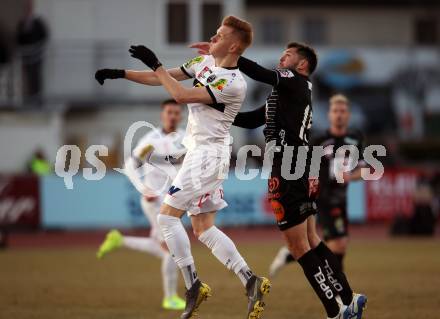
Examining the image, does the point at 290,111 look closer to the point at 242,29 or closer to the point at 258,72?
the point at 258,72

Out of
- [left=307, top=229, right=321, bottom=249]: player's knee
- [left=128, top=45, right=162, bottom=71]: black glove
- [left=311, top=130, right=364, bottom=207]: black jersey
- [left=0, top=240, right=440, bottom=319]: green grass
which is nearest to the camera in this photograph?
[left=128, top=45, right=162, bottom=71]: black glove

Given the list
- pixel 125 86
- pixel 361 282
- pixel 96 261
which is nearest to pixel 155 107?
pixel 125 86

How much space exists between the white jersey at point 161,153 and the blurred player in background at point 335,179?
172 cm

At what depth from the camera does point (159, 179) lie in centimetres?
1183

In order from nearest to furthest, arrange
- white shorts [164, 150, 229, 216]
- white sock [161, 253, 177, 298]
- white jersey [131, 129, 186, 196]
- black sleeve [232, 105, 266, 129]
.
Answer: white shorts [164, 150, 229, 216] < black sleeve [232, 105, 266, 129] < white sock [161, 253, 177, 298] < white jersey [131, 129, 186, 196]

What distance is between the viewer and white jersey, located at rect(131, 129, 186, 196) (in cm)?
1120

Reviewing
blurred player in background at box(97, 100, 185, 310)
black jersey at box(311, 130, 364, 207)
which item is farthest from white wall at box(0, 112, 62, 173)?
black jersey at box(311, 130, 364, 207)

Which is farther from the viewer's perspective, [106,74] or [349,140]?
[349,140]

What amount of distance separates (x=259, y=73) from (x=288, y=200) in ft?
3.77

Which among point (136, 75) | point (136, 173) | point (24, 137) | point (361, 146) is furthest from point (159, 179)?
point (24, 137)

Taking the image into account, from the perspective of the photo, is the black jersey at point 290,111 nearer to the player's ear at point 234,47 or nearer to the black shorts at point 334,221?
the player's ear at point 234,47

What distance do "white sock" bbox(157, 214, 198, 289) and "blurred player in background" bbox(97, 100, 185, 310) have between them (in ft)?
6.92

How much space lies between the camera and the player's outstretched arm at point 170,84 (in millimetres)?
8172

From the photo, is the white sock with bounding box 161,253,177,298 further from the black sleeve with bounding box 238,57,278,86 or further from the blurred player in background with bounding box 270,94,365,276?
the black sleeve with bounding box 238,57,278,86
